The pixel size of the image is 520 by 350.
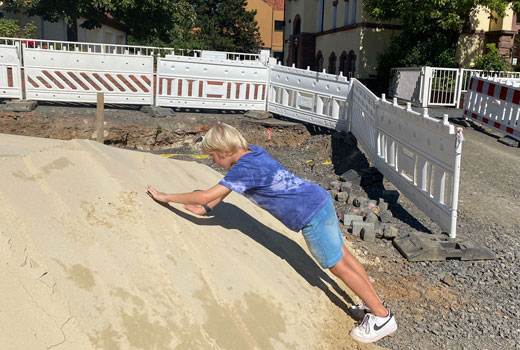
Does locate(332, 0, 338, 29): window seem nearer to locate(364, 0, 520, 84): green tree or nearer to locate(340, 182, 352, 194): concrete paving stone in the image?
locate(364, 0, 520, 84): green tree

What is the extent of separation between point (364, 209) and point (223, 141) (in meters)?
3.57

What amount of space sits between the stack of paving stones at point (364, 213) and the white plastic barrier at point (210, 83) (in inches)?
220

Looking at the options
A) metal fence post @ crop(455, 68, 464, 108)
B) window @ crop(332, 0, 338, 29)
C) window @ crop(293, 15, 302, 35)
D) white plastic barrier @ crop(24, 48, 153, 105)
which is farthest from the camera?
window @ crop(293, 15, 302, 35)

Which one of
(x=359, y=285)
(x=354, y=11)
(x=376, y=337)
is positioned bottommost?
(x=376, y=337)

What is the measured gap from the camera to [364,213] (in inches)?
259

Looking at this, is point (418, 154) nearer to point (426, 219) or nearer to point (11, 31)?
point (426, 219)

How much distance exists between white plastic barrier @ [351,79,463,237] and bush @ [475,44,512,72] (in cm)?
1313

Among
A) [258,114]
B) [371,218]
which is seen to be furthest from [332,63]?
[371,218]

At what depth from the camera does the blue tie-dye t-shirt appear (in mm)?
3604

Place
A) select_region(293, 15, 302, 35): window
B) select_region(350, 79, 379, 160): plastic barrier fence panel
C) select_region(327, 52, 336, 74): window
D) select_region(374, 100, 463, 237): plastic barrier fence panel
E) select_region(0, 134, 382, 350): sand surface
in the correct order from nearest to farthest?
select_region(0, 134, 382, 350): sand surface < select_region(374, 100, 463, 237): plastic barrier fence panel < select_region(350, 79, 379, 160): plastic barrier fence panel < select_region(327, 52, 336, 74): window < select_region(293, 15, 302, 35): window

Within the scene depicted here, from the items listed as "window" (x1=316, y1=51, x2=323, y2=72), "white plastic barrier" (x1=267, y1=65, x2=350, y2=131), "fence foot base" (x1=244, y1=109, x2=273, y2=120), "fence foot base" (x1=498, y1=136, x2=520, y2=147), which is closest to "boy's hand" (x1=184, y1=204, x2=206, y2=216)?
"white plastic barrier" (x1=267, y1=65, x2=350, y2=131)

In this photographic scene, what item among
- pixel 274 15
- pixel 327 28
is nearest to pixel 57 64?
pixel 327 28

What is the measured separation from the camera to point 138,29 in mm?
23906

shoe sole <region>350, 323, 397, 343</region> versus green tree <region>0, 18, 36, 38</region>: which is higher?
green tree <region>0, 18, 36, 38</region>
